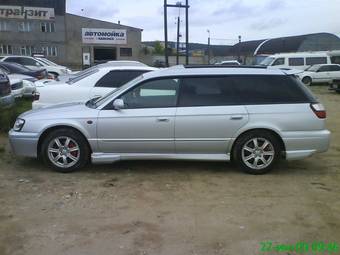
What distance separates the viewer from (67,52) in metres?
61.0

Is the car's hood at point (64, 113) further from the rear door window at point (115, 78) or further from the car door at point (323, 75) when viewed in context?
the car door at point (323, 75)

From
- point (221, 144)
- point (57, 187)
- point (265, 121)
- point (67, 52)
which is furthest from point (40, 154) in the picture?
point (67, 52)

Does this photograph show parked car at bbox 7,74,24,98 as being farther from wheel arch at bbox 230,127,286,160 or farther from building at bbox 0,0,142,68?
building at bbox 0,0,142,68

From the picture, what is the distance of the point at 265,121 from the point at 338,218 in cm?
202

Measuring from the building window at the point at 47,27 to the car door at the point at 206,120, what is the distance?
55972mm

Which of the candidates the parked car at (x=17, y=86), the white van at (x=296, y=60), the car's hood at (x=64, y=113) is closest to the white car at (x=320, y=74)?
the white van at (x=296, y=60)

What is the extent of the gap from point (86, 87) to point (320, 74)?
23.6 metres

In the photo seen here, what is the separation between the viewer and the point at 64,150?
268 inches

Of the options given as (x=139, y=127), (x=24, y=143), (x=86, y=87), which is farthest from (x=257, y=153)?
(x=86, y=87)

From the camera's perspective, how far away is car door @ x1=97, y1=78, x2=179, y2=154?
22.0 ft

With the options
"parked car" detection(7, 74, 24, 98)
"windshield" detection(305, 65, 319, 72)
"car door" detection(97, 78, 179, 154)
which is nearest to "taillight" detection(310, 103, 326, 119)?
"car door" detection(97, 78, 179, 154)

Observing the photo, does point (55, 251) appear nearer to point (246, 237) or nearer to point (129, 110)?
point (246, 237)

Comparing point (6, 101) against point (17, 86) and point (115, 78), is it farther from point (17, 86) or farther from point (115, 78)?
point (17, 86)

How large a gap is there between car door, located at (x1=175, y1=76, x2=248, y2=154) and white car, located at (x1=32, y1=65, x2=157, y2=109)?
3.25 m
